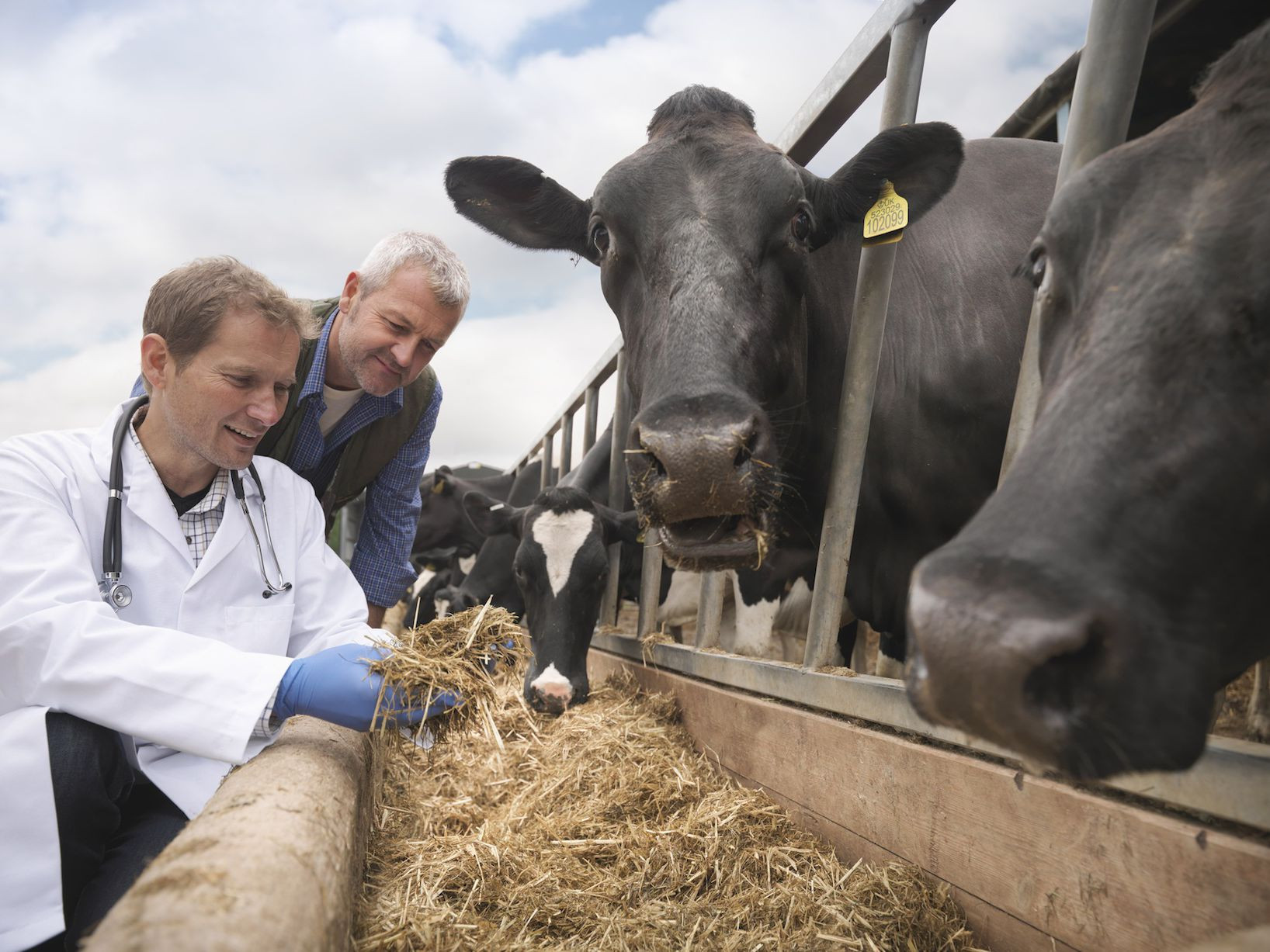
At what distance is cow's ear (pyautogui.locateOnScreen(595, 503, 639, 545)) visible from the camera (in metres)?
5.16

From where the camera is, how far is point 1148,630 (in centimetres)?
97

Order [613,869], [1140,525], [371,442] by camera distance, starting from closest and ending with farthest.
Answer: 1. [1140,525]
2. [613,869]
3. [371,442]

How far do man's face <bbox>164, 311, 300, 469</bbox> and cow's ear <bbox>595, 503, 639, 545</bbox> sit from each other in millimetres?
2782

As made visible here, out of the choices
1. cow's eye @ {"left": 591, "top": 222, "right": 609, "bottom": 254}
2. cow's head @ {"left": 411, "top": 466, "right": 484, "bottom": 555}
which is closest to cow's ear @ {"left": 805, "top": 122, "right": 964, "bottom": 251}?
cow's eye @ {"left": 591, "top": 222, "right": 609, "bottom": 254}

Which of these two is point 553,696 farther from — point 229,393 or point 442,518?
point 442,518

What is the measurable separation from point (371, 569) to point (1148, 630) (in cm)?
370

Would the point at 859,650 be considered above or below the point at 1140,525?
below

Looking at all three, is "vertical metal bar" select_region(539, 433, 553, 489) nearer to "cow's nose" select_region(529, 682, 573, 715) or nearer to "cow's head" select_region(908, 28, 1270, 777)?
"cow's nose" select_region(529, 682, 573, 715)

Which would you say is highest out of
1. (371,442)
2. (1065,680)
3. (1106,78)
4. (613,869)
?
(1106,78)

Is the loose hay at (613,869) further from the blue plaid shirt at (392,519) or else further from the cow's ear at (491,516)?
the cow's ear at (491,516)

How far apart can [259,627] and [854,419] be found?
1.81 m

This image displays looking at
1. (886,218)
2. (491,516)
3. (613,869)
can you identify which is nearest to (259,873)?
(613,869)

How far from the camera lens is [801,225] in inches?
109

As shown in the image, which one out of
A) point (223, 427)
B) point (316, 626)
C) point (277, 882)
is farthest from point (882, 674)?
point (277, 882)
